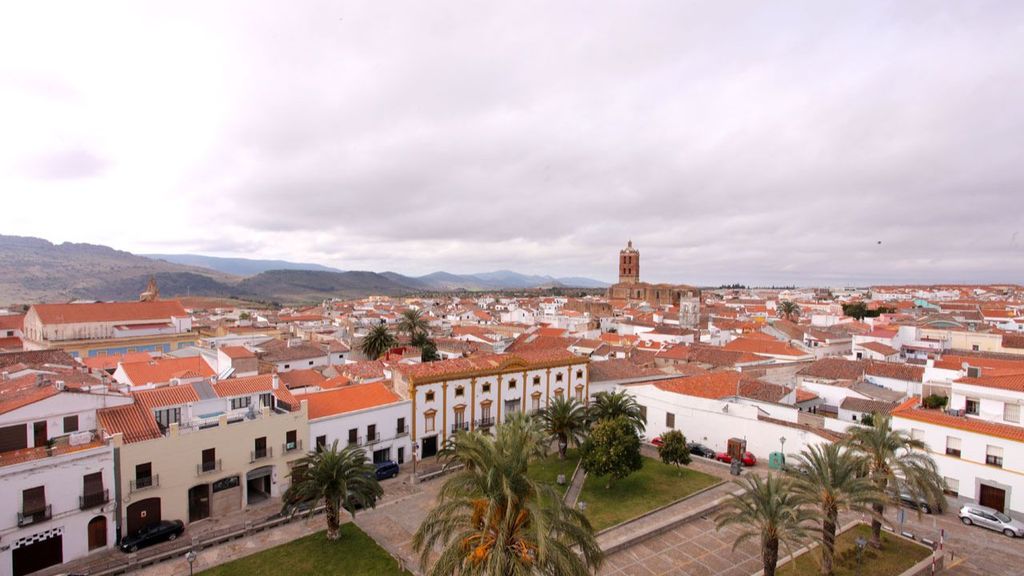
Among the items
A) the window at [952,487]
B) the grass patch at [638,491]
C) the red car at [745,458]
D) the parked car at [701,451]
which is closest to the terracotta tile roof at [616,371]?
the parked car at [701,451]

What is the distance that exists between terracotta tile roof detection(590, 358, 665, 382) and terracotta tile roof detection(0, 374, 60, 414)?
107 ft

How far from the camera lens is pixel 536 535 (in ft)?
39.2

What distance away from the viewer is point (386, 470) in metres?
29.3

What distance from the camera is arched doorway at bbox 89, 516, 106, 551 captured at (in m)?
21.2

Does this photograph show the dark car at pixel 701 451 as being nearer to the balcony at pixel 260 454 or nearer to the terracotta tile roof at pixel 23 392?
the balcony at pixel 260 454

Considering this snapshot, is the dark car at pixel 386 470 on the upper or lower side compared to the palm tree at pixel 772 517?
lower

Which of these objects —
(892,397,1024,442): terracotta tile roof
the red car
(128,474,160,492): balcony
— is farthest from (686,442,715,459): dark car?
(128,474,160,492): balcony

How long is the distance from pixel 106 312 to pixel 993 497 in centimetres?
7482

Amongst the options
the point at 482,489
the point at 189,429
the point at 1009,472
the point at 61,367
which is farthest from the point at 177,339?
the point at 1009,472

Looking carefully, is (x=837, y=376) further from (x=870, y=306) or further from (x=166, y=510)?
(x=870, y=306)

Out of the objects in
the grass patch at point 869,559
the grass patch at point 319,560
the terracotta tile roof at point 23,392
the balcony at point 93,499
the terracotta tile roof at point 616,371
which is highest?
the terracotta tile roof at point 23,392

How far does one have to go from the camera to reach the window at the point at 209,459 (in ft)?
79.2

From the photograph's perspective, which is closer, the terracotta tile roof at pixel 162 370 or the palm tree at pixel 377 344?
the terracotta tile roof at pixel 162 370

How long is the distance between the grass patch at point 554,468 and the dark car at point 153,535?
16.6 m
